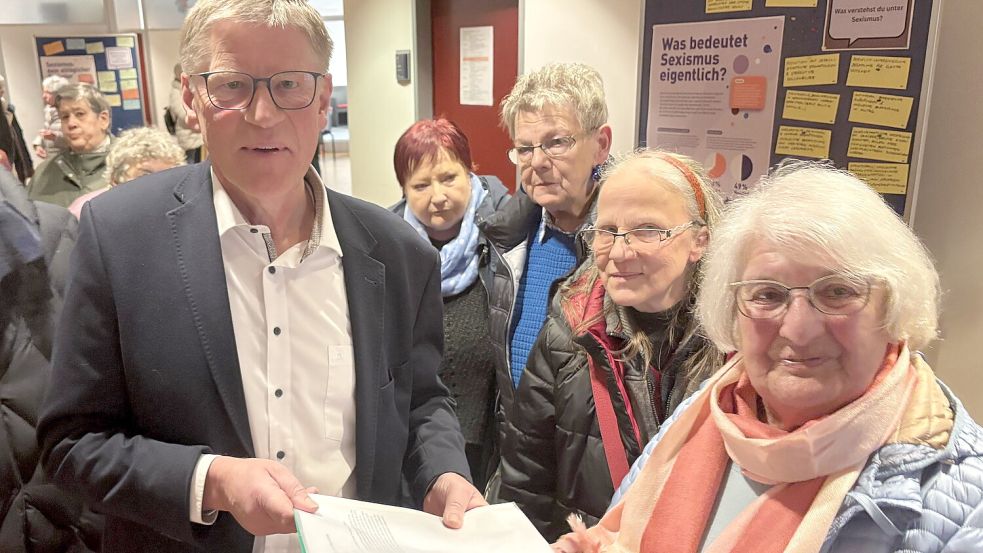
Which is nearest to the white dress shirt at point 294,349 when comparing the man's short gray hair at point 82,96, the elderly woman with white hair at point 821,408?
the elderly woman with white hair at point 821,408

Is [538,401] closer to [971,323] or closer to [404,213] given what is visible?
[404,213]

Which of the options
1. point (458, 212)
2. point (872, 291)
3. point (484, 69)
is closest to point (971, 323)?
point (872, 291)

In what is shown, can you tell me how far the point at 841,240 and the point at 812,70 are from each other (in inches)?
59.8

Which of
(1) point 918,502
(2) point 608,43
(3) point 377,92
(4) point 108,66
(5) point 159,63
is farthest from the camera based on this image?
(5) point 159,63

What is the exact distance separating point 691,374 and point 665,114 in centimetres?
165

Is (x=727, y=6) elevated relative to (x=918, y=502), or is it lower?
elevated

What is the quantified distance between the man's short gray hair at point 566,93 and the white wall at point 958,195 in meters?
1.06

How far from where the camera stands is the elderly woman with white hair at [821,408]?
107cm

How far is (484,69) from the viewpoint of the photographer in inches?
175

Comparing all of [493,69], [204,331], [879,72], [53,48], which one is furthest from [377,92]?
[204,331]

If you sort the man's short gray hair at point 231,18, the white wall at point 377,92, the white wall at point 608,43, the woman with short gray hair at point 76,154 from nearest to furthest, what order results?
the man's short gray hair at point 231,18 → the white wall at point 608,43 → the woman with short gray hair at point 76,154 → the white wall at point 377,92

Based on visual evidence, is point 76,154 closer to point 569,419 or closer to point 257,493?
point 569,419

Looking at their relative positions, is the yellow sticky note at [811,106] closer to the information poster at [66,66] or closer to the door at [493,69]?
the door at [493,69]

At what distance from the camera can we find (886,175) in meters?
2.22
